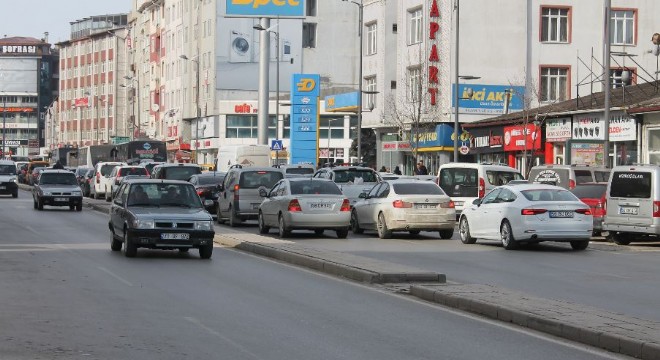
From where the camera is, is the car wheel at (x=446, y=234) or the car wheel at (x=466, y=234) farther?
the car wheel at (x=446, y=234)

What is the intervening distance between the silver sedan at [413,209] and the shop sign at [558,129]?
26043mm

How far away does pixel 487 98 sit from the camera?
232 ft

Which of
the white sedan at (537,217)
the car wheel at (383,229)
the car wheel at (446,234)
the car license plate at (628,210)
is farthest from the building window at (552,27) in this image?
the white sedan at (537,217)

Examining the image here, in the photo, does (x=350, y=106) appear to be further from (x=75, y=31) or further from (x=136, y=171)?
(x=75, y=31)

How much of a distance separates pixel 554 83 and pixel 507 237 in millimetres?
44454

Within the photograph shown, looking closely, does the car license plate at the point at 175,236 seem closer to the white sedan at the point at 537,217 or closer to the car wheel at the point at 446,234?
the white sedan at the point at 537,217

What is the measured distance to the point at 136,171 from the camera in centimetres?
5916

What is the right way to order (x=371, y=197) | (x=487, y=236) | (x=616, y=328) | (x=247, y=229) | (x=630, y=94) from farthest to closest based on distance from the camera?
(x=630, y=94) → (x=247, y=229) → (x=371, y=197) → (x=487, y=236) → (x=616, y=328)

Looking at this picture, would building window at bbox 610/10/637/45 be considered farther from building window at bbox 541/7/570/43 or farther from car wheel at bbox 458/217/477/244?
car wheel at bbox 458/217/477/244

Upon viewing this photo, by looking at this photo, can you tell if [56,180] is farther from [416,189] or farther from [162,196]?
[162,196]

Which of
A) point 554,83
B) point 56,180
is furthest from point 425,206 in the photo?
point 554,83

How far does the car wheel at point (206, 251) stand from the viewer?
25.2 metres

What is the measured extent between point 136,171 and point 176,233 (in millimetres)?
34989

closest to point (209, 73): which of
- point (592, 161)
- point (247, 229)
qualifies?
point (592, 161)
